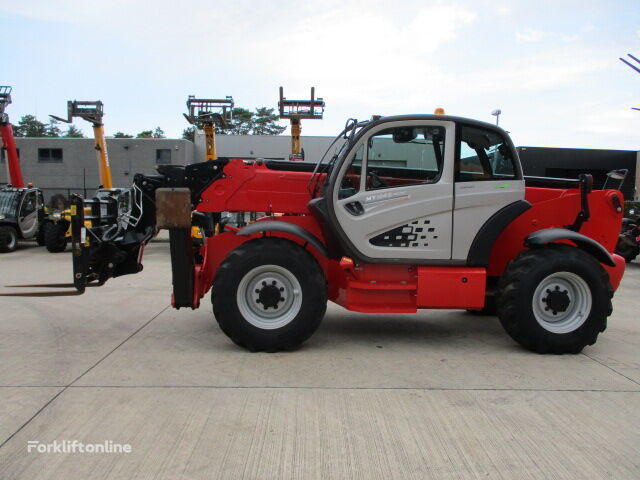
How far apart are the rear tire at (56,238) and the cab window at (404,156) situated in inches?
505

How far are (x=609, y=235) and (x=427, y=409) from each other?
11.0ft

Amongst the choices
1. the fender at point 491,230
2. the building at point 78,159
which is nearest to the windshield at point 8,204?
the fender at point 491,230

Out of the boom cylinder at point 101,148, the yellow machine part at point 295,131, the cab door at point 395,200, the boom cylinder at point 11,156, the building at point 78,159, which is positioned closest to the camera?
the cab door at point 395,200

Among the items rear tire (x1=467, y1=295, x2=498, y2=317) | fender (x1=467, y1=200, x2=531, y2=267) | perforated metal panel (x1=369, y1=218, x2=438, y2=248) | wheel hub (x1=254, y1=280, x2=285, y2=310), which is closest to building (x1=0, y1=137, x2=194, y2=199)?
rear tire (x1=467, y1=295, x2=498, y2=317)

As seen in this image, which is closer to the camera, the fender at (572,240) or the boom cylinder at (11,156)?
the fender at (572,240)

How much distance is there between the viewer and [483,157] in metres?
5.49

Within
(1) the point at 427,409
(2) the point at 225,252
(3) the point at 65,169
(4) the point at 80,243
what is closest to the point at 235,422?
(1) the point at 427,409

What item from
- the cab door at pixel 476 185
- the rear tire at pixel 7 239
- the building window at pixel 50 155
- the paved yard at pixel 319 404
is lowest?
the rear tire at pixel 7 239

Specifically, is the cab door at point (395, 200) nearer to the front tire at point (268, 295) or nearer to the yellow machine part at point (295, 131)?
the front tire at point (268, 295)

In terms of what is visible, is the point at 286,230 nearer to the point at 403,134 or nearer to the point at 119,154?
the point at 403,134

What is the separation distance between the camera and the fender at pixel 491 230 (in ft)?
17.6

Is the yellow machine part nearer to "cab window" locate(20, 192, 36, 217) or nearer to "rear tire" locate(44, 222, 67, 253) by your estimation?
"rear tire" locate(44, 222, 67, 253)

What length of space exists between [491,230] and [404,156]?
1172mm

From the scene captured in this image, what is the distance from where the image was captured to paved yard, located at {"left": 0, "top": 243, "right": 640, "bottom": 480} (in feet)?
10.5
